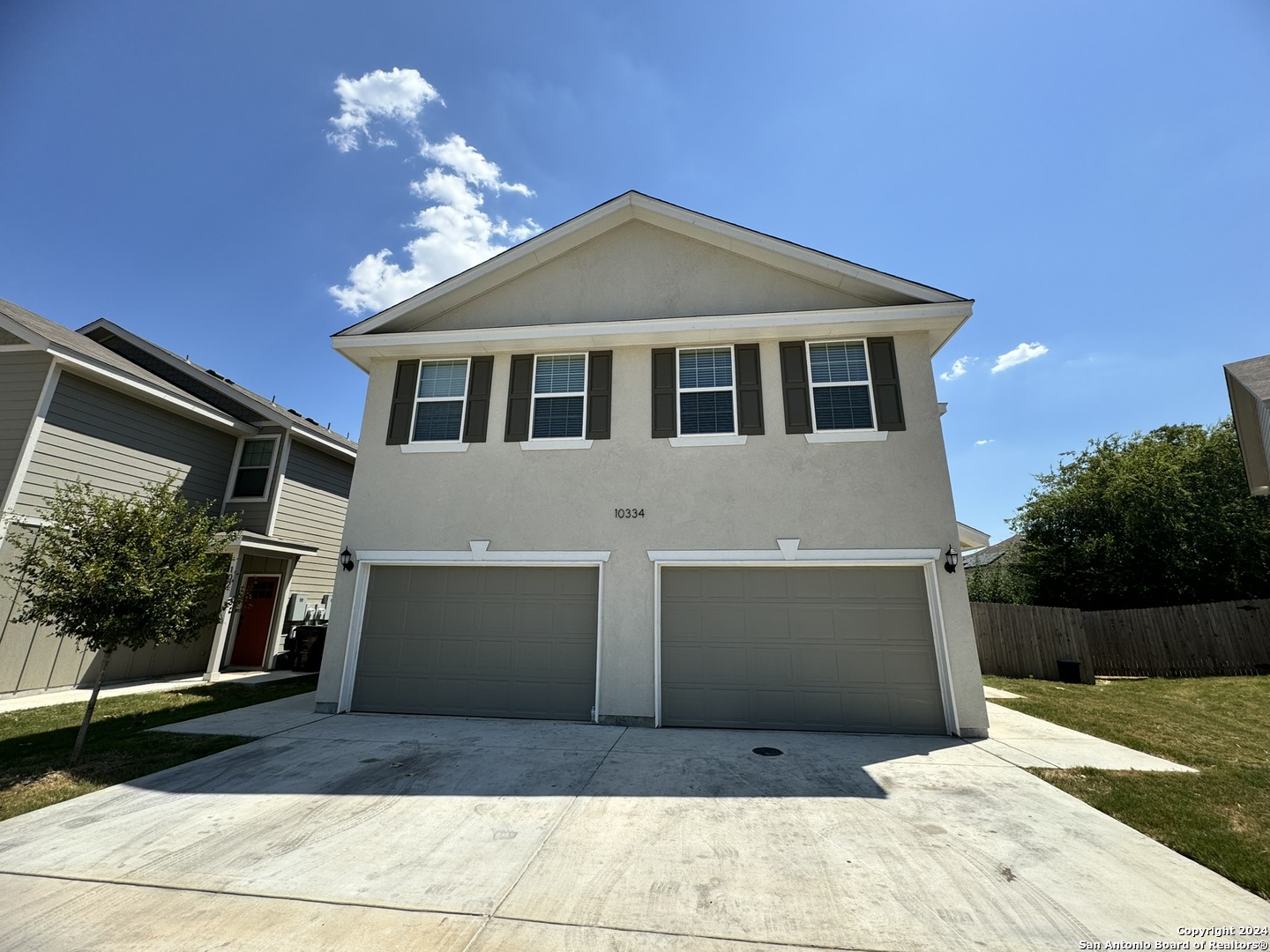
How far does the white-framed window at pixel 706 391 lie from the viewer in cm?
884

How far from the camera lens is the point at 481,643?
28.0 ft

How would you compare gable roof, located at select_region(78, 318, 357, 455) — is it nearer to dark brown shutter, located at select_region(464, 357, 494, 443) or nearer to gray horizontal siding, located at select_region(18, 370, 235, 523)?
gray horizontal siding, located at select_region(18, 370, 235, 523)

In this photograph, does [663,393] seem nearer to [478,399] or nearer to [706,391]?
[706,391]

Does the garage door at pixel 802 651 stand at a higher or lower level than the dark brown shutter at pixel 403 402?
lower

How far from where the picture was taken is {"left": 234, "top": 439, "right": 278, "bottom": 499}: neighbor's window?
13633 mm

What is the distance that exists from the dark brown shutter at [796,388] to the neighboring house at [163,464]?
37.0ft

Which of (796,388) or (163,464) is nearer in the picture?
(796,388)

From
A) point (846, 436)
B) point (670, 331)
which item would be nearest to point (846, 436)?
point (846, 436)

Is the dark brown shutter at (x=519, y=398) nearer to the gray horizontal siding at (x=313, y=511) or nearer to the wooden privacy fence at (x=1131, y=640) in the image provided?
the gray horizontal siding at (x=313, y=511)

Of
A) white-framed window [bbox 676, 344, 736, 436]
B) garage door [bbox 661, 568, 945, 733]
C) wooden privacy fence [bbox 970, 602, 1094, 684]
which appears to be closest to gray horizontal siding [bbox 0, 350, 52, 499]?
white-framed window [bbox 676, 344, 736, 436]

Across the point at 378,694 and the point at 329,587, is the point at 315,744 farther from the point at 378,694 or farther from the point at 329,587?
the point at 329,587

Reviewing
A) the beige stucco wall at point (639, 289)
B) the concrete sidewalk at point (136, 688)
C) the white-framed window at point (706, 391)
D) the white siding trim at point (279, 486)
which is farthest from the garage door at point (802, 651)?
the white siding trim at point (279, 486)

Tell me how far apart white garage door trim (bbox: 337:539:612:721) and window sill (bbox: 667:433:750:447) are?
7.12ft

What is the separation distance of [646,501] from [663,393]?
1.94 m
